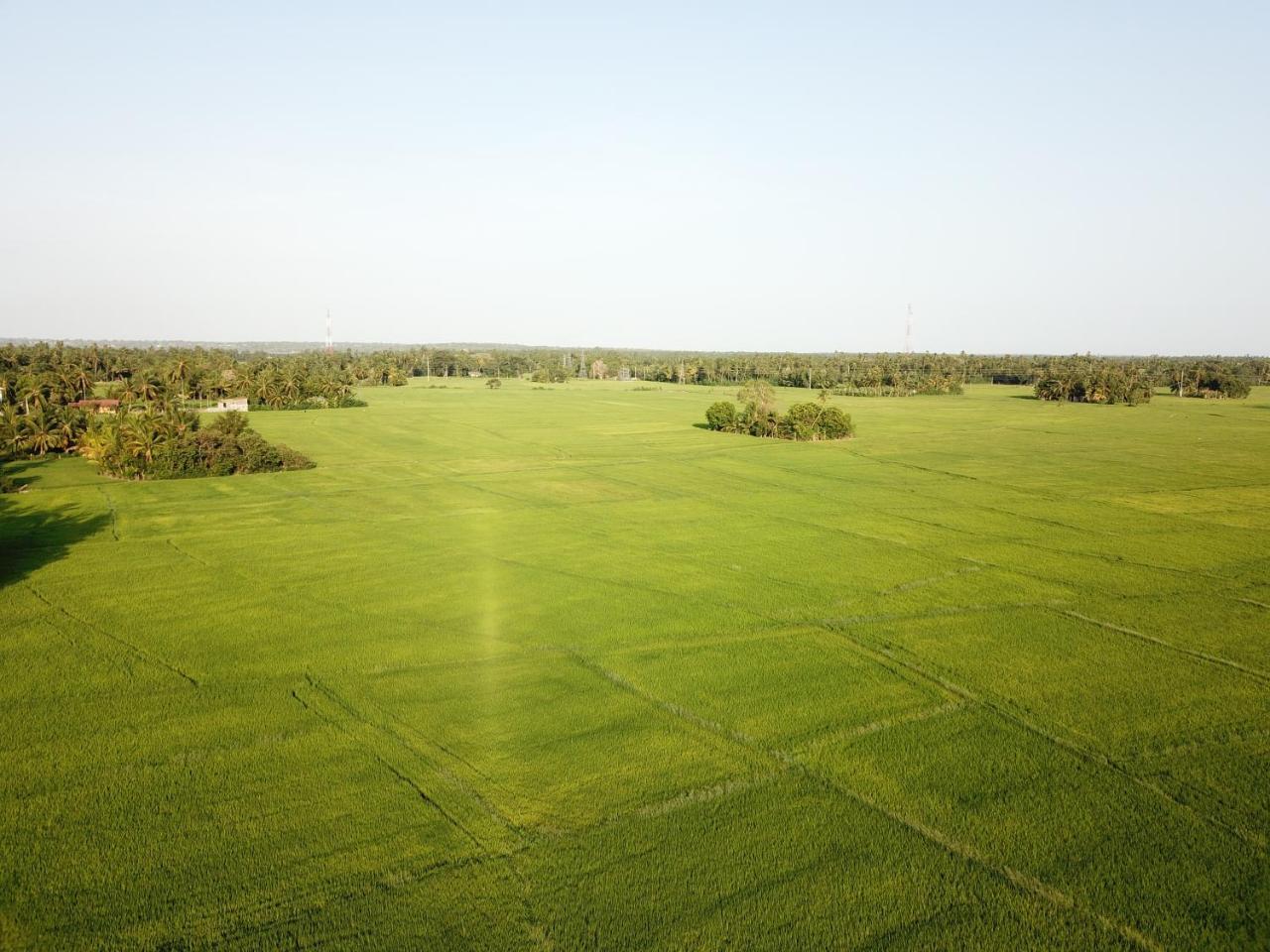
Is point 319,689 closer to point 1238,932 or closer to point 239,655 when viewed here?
point 239,655

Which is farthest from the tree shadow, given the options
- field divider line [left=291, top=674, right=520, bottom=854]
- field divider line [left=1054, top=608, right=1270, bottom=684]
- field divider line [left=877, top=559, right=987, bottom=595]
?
field divider line [left=1054, top=608, right=1270, bottom=684]

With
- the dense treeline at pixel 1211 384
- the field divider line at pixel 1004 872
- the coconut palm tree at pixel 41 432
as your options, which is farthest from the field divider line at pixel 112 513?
the dense treeline at pixel 1211 384

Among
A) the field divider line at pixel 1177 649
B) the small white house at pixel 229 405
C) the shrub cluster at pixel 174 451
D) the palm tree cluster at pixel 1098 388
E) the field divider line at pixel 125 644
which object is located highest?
the palm tree cluster at pixel 1098 388

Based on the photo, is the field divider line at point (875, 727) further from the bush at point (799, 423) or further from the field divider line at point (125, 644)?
the bush at point (799, 423)

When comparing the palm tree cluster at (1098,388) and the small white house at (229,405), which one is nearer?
the small white house at (229,405)

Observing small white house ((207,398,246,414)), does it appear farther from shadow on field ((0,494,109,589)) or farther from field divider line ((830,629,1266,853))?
field divider line ((830,629,1266,853))

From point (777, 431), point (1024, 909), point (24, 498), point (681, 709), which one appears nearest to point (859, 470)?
point (777, 431)

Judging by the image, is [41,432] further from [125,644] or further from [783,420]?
[783,420]
